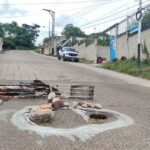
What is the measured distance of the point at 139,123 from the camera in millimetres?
10727

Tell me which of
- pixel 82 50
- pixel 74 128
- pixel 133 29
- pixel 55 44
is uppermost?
pixel 133 29

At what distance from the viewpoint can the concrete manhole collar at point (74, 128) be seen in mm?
9320

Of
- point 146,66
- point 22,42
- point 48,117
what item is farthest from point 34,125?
point 22,42

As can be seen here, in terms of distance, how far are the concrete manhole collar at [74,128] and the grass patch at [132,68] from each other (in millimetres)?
16278

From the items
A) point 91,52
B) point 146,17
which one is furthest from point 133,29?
point 91,52

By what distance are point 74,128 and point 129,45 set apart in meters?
31.1

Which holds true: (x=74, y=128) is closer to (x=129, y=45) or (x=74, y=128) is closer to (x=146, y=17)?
(x=129, y=45)

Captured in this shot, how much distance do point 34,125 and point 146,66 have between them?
71.9 feet

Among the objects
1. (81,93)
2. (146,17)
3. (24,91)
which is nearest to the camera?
(24,91)

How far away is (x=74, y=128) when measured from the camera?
9867mm

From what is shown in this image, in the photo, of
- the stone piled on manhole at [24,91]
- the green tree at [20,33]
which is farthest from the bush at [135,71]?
the green tree at [20,33]

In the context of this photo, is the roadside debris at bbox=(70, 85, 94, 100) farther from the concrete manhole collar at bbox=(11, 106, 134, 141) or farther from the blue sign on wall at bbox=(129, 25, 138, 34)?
the blue sign on wall at bbox=(129, 25, 138, 34)

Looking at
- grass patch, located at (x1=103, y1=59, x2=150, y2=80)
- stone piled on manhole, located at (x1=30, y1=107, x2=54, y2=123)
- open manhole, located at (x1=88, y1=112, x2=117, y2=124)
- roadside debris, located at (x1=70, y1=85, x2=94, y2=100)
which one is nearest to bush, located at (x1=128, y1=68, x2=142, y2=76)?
grass patch, located at (x1=103, y1=59, x2=150, y2=80)

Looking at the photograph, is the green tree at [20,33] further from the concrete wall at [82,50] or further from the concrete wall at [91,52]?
the concrete wall at [91,52]
